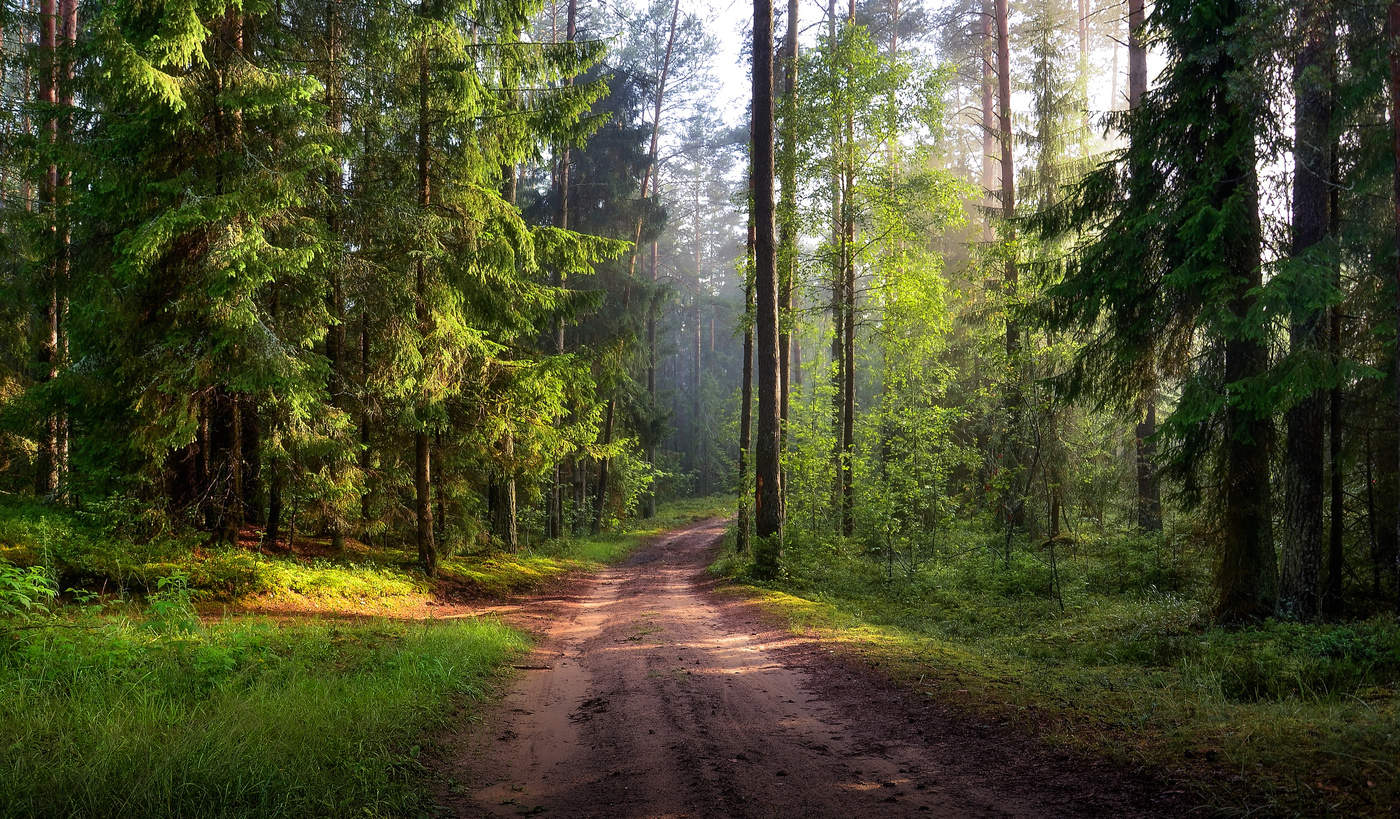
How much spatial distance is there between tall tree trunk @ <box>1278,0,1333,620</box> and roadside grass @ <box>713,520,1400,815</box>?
73 centimetres

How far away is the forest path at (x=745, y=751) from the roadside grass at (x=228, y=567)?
3.64 meters

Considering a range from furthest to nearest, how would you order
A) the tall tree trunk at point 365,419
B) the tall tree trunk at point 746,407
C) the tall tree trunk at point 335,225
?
the tall tree trunk at point 746,407, the tall tree trunk at point 365,419, the tall tree trunk at point 335,225

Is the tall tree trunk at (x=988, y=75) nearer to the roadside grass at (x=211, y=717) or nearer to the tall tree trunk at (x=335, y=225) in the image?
the tall tree trunk at (x=335, y=225)

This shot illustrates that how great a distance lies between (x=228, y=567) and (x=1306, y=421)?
44.8ft

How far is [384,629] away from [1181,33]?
1219 cm

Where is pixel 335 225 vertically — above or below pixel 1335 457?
above

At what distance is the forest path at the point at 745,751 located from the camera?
4.04 m

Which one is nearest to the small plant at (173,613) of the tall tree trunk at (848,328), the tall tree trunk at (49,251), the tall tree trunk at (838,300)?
the tall tree trunk at (49,251)

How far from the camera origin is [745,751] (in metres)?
4.95

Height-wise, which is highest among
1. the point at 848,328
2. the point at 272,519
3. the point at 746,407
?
the point at 848,328

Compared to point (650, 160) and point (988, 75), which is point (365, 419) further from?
point (988, 75)

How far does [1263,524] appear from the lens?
26.6 ft

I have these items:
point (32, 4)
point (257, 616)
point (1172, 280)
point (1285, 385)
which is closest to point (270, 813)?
point (257, 616)

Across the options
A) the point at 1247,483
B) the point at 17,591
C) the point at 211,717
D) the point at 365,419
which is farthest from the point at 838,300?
the point at 17,591
